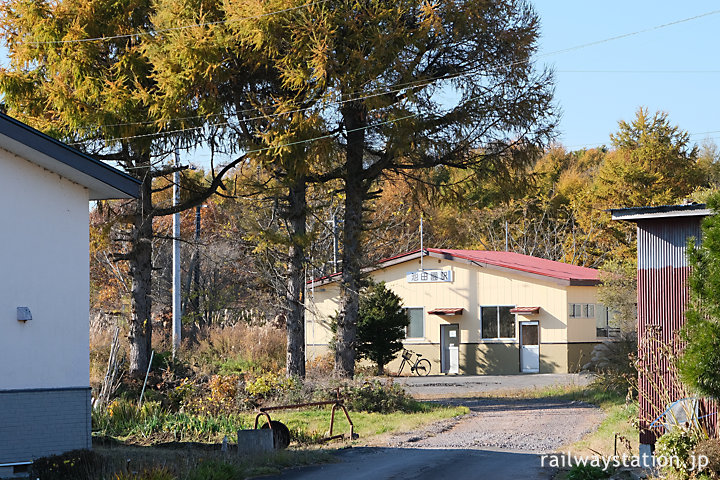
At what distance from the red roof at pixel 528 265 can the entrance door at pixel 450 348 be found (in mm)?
2977

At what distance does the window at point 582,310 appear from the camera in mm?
33375

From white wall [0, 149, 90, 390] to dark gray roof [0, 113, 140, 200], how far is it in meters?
0.17

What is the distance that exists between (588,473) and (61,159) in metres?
7.97

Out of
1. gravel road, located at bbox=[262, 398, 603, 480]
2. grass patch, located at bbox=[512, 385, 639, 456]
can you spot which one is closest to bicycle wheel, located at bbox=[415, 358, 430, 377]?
grass patch, located at bbox=[512, 385, 639, 456]

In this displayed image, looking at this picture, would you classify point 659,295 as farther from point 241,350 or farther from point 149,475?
point 241,350

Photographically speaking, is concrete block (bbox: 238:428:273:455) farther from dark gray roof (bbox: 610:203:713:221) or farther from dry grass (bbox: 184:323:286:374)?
dry grass (bbox: 184:323:286:374)

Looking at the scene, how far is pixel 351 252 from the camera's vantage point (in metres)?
21.8

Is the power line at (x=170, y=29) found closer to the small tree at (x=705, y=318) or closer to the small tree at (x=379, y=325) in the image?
the small tree at (x=705, y=318)

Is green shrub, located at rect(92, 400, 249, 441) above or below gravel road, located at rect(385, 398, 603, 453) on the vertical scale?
above

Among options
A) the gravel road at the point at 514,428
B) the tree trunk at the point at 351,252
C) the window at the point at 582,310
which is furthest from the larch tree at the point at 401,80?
the window at the point at 582,310

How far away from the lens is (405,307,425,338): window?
36.0 metres

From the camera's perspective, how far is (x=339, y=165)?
2362 cm

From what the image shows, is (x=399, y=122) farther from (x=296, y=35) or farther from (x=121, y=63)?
(x=121, y=63)

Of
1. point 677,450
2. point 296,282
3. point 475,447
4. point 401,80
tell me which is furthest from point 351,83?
point 677,450
